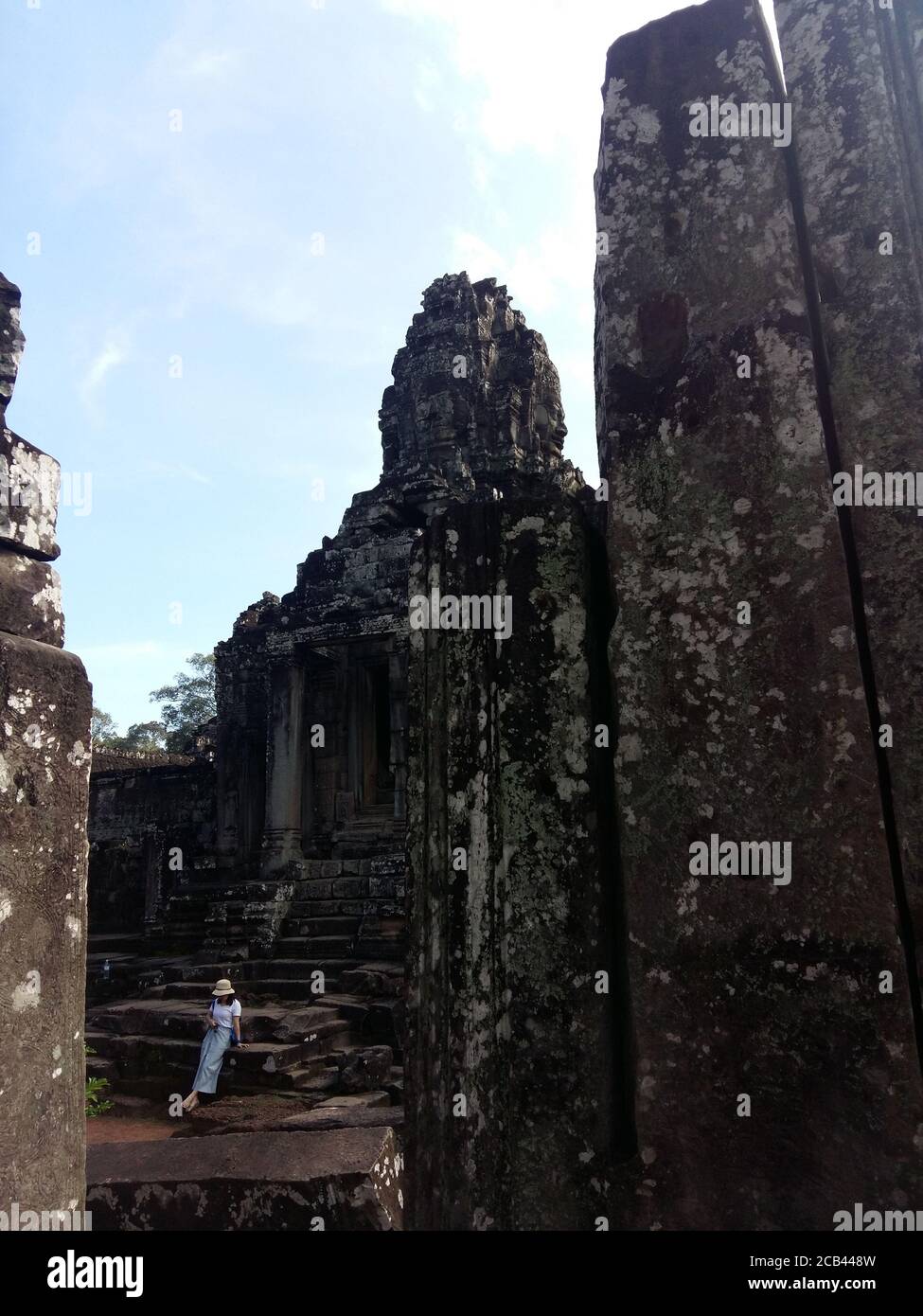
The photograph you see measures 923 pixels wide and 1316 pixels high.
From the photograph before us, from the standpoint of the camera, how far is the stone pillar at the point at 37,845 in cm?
283

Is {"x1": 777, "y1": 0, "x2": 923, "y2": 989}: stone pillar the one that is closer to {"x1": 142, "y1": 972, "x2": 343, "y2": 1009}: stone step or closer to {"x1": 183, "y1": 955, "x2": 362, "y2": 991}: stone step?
{"x1": 142, "y1": 972, "x2": 343, "y2": 1009}: stone step

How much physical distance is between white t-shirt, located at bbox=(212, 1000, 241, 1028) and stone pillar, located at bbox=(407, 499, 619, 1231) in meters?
7.67

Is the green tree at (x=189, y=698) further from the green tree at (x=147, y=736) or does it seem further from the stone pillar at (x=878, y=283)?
the stone pillar at (x=878, y=283)

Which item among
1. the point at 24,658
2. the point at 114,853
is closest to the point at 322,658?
the point at 114,853

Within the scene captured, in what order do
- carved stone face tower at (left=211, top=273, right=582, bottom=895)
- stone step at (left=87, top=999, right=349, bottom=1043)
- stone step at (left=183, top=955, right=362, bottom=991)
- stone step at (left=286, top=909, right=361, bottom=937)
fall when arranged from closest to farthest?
stone step at (left=87, top=999, right=349, bottom=1043)
stone step at (left=183, top=955, right=362, bottom=991)
stone step at (left=286, top=909, right=361, bottom=937)
carved stone face tower at (left=211, top=273, right=582, bottom=895)

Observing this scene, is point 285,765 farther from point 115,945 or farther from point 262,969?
point 115,945

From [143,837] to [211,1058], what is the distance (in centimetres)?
1449

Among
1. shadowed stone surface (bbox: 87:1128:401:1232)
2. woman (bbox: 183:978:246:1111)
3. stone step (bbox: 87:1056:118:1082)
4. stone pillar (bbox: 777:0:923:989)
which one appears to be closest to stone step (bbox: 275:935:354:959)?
stone step (bbox: 87:1056:118:1082)

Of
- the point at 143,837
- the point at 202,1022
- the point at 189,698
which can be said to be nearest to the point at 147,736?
the point at 189,698

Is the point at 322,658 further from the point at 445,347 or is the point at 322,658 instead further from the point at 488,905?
the point at 488,905

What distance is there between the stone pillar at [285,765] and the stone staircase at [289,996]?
4.46 ft

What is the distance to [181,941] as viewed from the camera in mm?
15938

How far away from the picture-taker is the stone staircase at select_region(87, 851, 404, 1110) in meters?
9.38

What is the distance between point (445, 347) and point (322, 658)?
698 centimetres
